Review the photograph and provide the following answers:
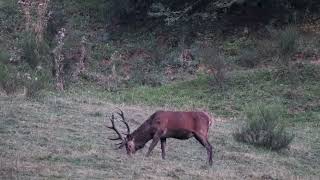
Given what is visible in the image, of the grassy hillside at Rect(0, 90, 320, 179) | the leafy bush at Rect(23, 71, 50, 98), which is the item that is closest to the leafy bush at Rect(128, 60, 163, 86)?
the grassy hillside at Rect(0, 90, 320, 179)

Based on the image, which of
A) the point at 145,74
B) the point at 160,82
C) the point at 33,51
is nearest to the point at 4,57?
the point at 33,51

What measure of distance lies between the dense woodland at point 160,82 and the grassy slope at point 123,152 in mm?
27

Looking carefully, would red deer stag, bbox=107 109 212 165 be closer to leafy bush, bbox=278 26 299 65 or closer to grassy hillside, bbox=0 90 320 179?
grassy hillside, bbox=0 90 320 179

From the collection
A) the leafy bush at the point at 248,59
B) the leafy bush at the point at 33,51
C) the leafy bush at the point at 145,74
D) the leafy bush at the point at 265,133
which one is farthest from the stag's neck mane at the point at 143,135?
the leafy bush at the point at 248,59

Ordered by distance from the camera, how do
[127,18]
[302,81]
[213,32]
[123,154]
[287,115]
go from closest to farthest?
[123,154], [287,115], [302,81], [213,32], [127,18]

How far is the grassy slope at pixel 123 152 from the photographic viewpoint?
937cm

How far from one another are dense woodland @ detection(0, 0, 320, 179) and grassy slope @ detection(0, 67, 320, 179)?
0.03 meters

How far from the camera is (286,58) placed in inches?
803

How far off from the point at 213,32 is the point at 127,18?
3948 millimetres

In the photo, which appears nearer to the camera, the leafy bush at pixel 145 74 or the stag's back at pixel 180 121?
the stag's back at pixel 180 121

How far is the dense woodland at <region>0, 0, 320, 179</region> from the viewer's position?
34.6 feet

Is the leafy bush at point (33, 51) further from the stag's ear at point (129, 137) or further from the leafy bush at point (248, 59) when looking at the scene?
the stag's ear at point (129, 137)

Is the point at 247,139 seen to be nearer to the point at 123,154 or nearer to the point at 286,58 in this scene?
the point at 123,154

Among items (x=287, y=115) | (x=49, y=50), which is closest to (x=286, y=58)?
(x=287, y=115)
